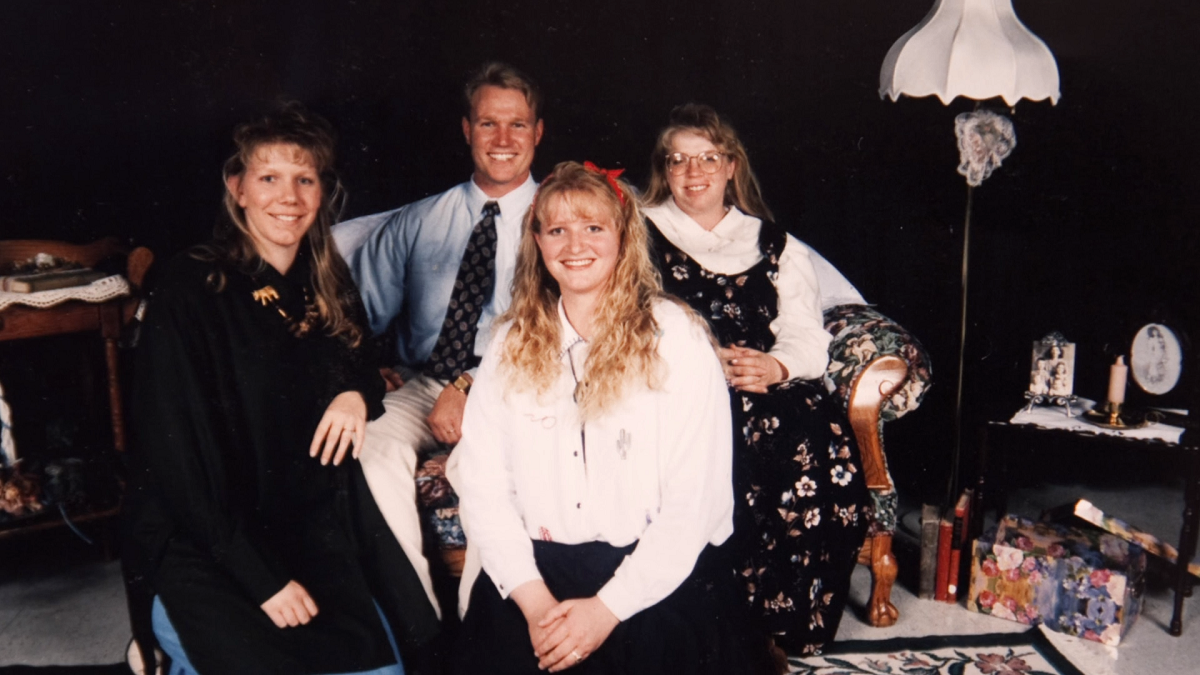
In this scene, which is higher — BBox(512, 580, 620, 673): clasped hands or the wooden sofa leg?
BBox(512, 580, 620, 673): clasped hands

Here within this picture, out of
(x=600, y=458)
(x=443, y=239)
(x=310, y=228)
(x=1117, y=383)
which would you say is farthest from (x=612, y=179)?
(x=1117, y=383)

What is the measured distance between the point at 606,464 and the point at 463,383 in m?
0.75

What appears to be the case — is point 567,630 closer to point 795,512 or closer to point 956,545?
point 795,512

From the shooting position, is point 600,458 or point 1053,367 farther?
point 1053,367

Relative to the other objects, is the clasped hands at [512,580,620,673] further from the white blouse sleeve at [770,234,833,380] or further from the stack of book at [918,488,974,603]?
the stack of book at [918,488,974,603]

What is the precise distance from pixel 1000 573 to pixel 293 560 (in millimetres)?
1801

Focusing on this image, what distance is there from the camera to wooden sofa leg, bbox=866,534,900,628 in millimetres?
2479

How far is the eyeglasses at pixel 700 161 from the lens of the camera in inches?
103

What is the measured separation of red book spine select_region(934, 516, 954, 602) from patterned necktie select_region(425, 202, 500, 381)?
136cm

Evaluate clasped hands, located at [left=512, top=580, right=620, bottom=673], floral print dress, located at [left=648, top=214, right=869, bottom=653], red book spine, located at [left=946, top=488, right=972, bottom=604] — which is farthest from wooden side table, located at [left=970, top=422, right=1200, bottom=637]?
clasped hands, located at [left=512, top=580, right=620, bottom=673]

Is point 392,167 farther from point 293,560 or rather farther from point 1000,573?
point 1000,573

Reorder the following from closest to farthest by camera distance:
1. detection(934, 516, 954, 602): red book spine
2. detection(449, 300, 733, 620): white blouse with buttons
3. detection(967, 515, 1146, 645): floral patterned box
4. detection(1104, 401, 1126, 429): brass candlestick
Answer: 1. detection(449, 300, 733, 620): white blouse with buttons
2. detection(967, 515, 1146, 645): floral patterned box
3. detection(1104, 401, 1126, 429): brass candlestick
4. detection(934, 516, 954, 602): red book spine

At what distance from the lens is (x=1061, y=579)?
2436 mm

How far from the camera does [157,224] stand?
2670 millimetres
